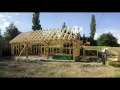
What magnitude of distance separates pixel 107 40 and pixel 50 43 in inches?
745

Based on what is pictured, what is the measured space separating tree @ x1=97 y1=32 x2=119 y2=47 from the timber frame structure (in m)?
16.4

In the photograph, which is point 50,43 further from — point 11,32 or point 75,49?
point 11,32

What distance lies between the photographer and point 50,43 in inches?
952

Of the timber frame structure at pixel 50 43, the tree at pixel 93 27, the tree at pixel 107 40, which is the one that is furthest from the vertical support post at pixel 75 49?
the tree at pixel 93 27

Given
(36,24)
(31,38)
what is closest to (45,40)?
(31,38)

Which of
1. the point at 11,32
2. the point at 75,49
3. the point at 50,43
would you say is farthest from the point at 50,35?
the point at 11,32

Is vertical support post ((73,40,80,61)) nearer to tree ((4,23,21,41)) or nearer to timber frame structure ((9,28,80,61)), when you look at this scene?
timber frame structure ((9,28,80,61))

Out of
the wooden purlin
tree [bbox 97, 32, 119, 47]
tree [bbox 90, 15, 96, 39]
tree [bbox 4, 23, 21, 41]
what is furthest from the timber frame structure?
tree [bbox 90, 15, 96, 39]

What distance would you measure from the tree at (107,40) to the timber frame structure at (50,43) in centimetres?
1642

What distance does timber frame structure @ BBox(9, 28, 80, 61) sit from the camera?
863 inches
